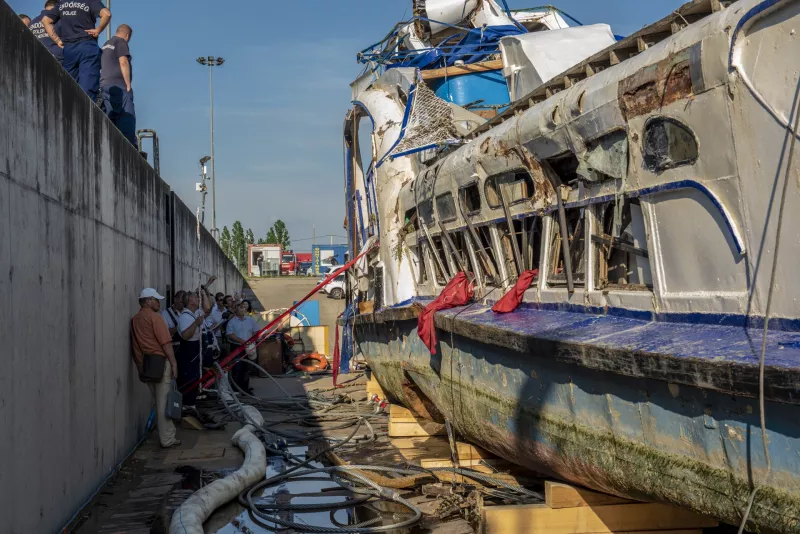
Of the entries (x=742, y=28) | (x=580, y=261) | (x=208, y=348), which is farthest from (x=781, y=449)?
(x=208, y=348)

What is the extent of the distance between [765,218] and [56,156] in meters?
4.57

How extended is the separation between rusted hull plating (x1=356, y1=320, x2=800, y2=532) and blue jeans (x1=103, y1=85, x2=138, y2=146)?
572 centimetres

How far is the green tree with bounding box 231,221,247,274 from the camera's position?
77.8m

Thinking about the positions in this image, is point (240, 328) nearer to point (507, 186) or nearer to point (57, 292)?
point (507, 186)

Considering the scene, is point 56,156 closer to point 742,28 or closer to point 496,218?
point 496,218

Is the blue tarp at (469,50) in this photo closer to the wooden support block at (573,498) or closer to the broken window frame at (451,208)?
the broken window frame at (451,208)

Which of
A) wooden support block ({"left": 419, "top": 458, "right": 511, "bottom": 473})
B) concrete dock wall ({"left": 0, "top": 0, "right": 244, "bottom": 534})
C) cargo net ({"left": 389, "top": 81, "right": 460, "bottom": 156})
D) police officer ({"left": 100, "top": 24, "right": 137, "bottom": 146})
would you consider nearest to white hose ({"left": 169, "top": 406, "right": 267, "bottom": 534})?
concrete dock wall ({"left": 0, "top": 0, "right": 244, "bottom": 534})

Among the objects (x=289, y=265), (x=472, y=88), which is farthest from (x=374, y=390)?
(x=289, y=265)

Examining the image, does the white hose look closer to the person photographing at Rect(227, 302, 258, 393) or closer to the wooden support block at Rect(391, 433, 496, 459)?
the wooden support block at Rect(391, 433, 496, 459)

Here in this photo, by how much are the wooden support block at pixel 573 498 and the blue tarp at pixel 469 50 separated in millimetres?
7848

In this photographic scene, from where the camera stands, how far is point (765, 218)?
4258 mm

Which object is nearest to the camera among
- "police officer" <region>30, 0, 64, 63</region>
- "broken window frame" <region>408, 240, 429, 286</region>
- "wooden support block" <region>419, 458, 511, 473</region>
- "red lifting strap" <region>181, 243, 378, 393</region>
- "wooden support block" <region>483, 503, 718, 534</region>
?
"wooden support block" <region>483, 503, 718, 534</region>

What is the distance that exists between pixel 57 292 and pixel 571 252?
11.7 feet

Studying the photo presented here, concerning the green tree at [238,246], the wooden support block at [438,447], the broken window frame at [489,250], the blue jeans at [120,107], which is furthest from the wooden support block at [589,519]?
the green tree at [238,246]
